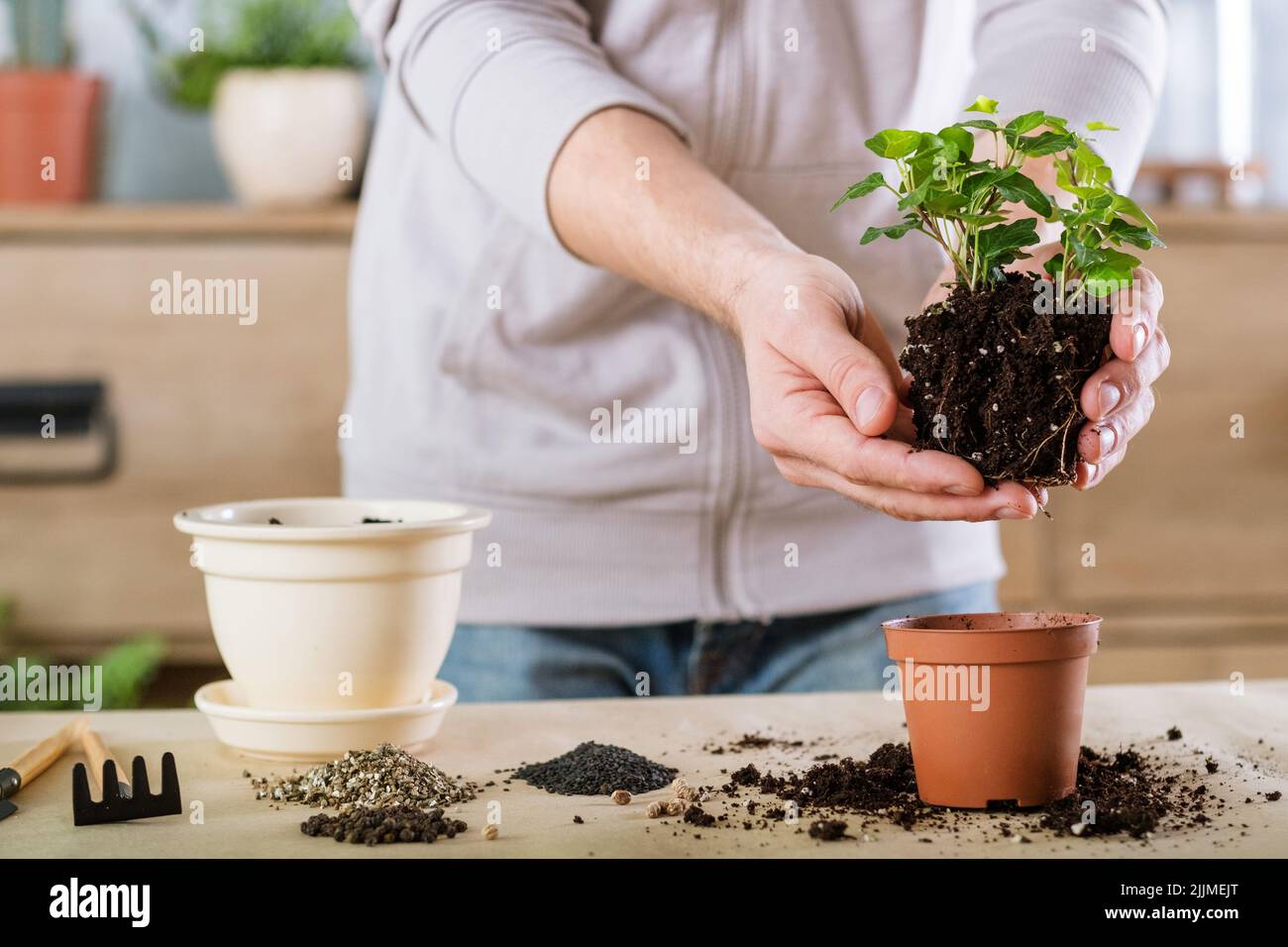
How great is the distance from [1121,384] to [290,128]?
1679 mm

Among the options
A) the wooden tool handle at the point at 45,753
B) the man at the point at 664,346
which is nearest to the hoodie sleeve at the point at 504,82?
the man at the point at 664,346

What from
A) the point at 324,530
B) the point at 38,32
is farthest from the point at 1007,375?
the point at 38,32

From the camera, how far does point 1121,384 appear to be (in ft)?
3.01

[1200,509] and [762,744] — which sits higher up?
[1200,509]

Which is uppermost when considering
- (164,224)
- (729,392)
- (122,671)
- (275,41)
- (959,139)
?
(275,41)

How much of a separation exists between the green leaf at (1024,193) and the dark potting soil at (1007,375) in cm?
6

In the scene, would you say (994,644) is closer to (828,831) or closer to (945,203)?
(828,831)

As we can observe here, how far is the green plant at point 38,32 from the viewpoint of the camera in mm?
2301

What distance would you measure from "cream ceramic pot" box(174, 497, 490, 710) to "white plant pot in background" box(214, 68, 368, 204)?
134 cm

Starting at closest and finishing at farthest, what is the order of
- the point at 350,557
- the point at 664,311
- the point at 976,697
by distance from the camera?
the point at 976,697, the point at 350,557, the point at 664,311
